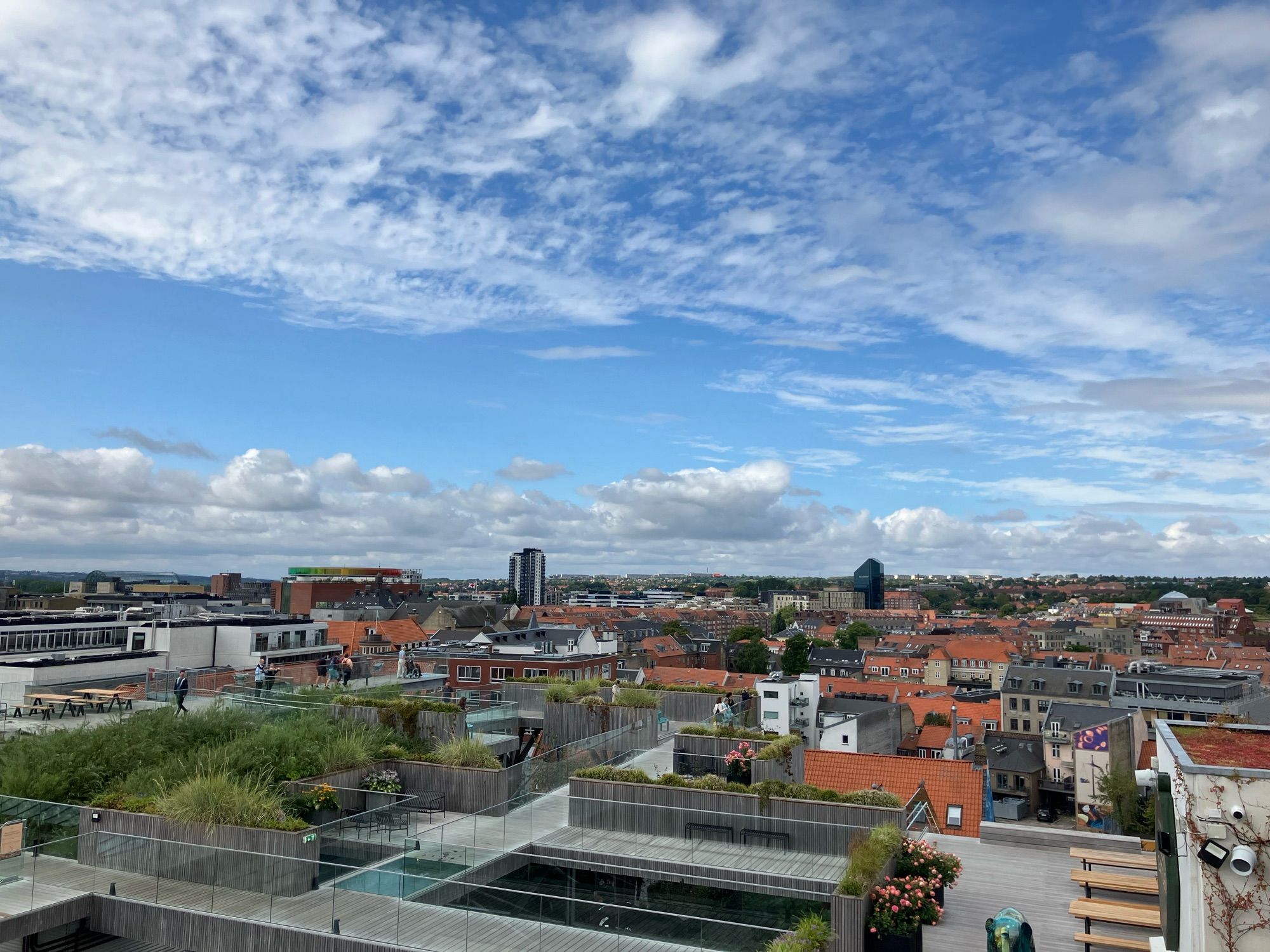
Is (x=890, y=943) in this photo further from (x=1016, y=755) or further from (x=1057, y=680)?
(x=1057, y=680)

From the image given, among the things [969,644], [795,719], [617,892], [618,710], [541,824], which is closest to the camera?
[617,892]

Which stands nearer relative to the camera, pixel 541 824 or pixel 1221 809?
pixel 1221 809

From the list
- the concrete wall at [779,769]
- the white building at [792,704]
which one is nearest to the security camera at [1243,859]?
the concrete wall at [779,769]

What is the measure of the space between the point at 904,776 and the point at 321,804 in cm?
1601

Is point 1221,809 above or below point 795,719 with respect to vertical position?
above

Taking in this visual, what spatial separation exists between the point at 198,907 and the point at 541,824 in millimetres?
4808

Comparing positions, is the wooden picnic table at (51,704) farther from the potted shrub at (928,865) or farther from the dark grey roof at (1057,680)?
the dark grey roof at (1057,680)

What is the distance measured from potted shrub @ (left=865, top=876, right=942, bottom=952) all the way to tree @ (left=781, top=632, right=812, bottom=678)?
8683cm

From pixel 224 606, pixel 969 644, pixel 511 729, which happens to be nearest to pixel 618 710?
pixel 511 729

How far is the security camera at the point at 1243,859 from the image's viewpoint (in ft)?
22.1

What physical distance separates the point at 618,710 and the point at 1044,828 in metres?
8.73

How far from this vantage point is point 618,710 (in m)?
19.6

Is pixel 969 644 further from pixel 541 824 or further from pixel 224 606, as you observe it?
pixel 541 824

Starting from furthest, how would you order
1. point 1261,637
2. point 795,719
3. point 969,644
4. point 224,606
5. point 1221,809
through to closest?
point 1261,637, point 969,644, point 224,606, point 795,719, point 1221,809
